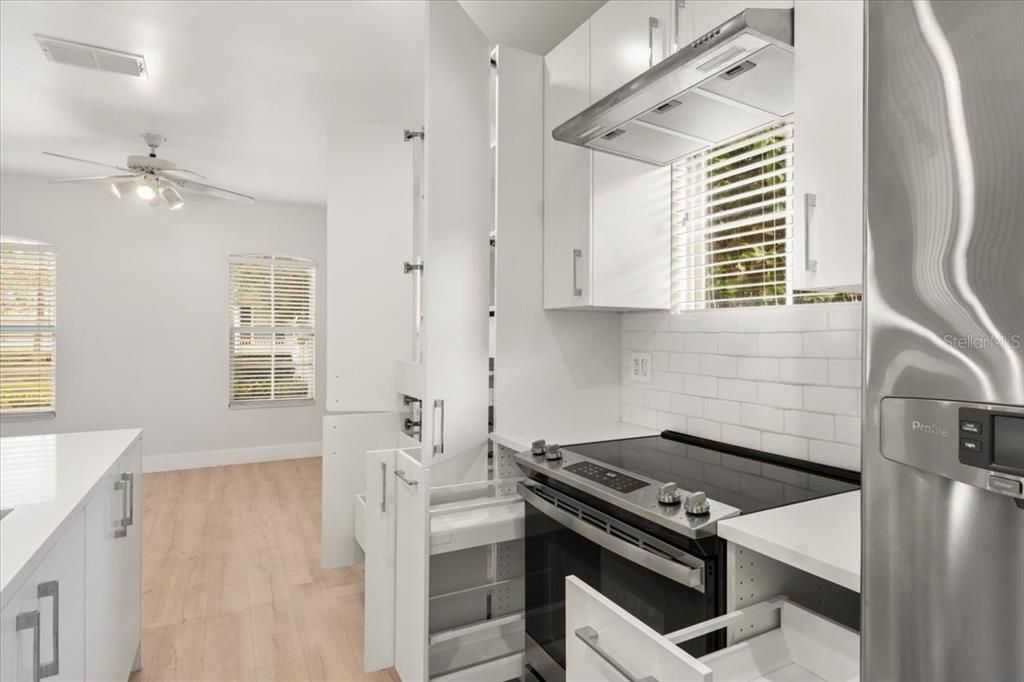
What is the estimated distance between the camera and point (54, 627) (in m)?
1.04

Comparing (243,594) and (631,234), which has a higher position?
(631,234)

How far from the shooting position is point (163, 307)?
17.6 feet

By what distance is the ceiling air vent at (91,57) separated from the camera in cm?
266

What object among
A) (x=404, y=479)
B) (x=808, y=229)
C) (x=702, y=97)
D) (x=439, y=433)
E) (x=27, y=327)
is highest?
(x=702, y=97)

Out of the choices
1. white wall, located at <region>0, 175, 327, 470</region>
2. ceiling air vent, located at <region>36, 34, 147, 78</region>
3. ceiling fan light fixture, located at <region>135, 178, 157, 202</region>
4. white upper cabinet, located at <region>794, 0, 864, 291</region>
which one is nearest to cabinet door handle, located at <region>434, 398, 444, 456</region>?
white upper cabinet, located at <region>794, 0, 864, 291</region>

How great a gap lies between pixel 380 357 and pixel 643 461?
208cm

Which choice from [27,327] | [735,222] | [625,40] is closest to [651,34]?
[625,40]

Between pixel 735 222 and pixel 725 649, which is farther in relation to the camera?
pixel 735 222

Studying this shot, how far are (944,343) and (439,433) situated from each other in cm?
161

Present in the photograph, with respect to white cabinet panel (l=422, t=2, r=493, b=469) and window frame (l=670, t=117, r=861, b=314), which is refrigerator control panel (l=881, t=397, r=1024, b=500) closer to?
window frame (l=670, t=117, r=861, b=314)

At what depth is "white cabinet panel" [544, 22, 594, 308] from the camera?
207cm

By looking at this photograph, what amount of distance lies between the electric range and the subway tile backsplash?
70mm

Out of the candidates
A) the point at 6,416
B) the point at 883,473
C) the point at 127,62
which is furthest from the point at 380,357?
the point at 6,416

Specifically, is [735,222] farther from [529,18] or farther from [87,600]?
[87,600]
